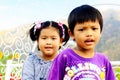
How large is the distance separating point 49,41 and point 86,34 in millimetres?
839

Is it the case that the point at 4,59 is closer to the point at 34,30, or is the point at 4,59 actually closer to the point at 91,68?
the point at 34,30

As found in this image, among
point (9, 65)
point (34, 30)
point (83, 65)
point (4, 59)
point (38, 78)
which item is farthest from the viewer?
point (4, 59)

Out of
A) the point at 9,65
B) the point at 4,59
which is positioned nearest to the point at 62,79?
the point at 9,65

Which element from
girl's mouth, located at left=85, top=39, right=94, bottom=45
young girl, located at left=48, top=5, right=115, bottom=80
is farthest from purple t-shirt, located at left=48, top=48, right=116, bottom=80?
girl's mouth, located at left=85, top=39, right=94, bottom=45

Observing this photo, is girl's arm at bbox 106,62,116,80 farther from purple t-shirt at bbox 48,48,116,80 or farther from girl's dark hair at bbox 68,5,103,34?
girl's dark hair at bbox 68,5,103,34

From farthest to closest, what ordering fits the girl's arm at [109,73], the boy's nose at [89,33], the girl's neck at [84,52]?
the girl's arm at [109,73], the girl's neck at [84,52], the boy's nose at [89,33]

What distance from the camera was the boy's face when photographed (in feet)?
6.69

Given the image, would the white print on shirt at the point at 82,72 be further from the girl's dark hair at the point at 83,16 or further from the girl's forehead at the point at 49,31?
the girl's forehead at the point at 49,31

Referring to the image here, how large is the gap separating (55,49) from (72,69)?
817 millimetres

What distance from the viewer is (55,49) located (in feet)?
9.45

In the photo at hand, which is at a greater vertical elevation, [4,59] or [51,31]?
[51,31]

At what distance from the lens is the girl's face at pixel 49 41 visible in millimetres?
2832

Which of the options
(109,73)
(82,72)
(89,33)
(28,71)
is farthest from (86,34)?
(28,71)

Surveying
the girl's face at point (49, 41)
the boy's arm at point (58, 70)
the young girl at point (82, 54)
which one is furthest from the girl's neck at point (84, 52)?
the girl's face at point (49, 41)
